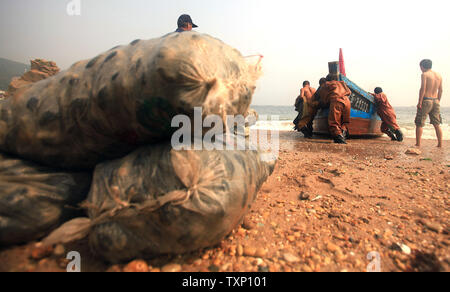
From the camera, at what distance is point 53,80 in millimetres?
1311

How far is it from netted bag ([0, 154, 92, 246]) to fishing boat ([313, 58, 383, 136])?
6.76m

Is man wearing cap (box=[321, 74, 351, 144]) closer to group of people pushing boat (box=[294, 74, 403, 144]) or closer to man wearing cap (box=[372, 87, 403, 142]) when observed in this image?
group of people pushing boat (box=[294, 74, 403, 144])

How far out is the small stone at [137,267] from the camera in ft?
3.41

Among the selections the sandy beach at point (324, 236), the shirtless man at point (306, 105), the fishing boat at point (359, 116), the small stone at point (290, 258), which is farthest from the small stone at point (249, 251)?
the shirtless man at point (306, 105)

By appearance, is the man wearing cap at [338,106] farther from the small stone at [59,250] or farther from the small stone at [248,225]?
the small stone at [59,250]

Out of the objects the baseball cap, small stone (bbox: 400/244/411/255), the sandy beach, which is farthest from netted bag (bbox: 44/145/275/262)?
the baseball cap

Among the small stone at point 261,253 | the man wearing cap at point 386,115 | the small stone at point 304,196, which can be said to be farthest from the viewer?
the man wearing cap at point 386,115

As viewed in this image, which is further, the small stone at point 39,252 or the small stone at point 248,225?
the small stone at point 248,225

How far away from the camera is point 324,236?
1.40 metres

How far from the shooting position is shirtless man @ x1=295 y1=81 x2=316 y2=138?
6988 millimetres

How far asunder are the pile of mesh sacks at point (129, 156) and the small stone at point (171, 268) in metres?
0.09

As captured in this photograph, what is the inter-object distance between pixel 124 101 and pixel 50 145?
0.58 m
